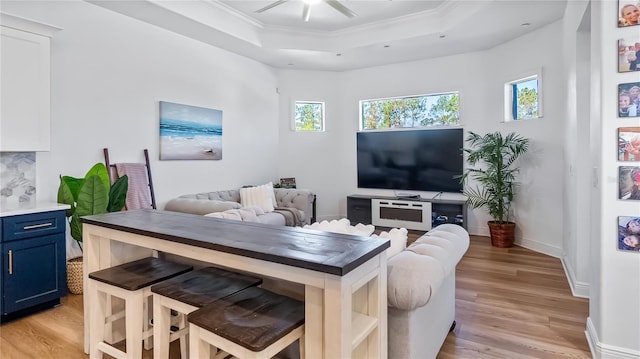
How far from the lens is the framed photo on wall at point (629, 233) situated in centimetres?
200

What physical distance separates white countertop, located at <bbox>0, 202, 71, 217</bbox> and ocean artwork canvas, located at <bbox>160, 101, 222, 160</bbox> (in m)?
1.58

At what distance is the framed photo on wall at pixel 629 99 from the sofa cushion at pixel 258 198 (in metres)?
4.07

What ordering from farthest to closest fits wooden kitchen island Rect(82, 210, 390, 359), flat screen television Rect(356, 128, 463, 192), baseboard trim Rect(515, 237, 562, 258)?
flat screen television Rect(356, 128, 463, 192), baseboard trim Rect(515, 237, 562, 258), wooden kitchen island Rect(82, 210, 390, 359)

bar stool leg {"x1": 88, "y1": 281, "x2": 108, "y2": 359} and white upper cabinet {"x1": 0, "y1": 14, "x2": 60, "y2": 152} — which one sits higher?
white upper cabinet {"x1": 0, "y1": 14, "x2": 60, "y2": 152}

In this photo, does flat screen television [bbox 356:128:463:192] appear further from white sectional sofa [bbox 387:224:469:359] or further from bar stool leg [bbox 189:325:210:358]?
bar stool leg [bbox 189:325:210:358]

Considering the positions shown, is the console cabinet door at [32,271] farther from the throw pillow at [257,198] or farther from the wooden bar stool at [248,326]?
the throw pillow at [257,198]

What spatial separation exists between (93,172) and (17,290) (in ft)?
3.64

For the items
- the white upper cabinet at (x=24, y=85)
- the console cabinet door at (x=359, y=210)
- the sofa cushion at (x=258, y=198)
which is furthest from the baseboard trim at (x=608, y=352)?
the white upper cabinet at (x=24, y=85)

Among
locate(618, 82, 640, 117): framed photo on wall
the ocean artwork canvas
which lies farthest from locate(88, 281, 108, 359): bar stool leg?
locate(618, 82, 640, 117): framed photo on wall

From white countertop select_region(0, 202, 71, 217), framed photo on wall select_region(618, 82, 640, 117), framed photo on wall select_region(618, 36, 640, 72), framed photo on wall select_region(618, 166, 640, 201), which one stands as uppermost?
framed photo on wall select_region(618, 36, 640, 72)

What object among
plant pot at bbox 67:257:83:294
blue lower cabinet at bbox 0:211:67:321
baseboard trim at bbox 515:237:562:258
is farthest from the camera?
baseboard trim at bbox 515:237:562:258

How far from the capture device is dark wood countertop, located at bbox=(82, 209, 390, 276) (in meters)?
1.32

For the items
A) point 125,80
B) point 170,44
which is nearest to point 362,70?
point 170,44

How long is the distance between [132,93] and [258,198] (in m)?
2.16
